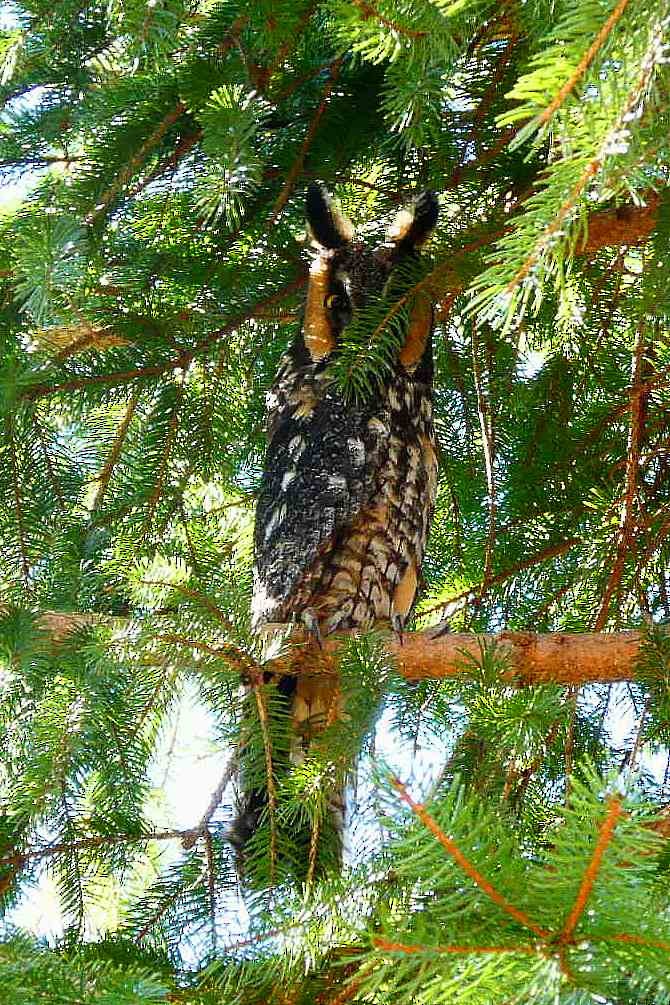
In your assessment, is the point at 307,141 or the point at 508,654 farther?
the point at 307,141

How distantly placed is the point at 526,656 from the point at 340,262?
0.97 m

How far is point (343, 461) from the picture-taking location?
202cm

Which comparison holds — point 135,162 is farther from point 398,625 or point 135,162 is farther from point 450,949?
point 450,949

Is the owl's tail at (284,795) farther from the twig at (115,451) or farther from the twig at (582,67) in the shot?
the twig at (115,451)

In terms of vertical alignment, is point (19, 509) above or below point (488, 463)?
below

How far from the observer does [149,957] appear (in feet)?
3.72

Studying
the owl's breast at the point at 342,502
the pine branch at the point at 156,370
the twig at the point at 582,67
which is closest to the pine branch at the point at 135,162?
the pine branch at the point at 156,370

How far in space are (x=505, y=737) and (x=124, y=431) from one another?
120 centimetres

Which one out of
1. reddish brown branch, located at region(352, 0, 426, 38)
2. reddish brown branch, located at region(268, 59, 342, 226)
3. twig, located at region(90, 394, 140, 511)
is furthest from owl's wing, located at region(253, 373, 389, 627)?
reddish brown branch, located at region(352, 0, 426, 38)

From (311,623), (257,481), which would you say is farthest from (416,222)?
(311,623)

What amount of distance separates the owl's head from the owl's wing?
131mm

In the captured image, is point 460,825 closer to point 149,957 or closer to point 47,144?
point 149,957

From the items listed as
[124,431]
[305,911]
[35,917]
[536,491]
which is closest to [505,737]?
[305,911]

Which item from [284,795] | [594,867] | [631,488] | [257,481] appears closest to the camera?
[594,867]
